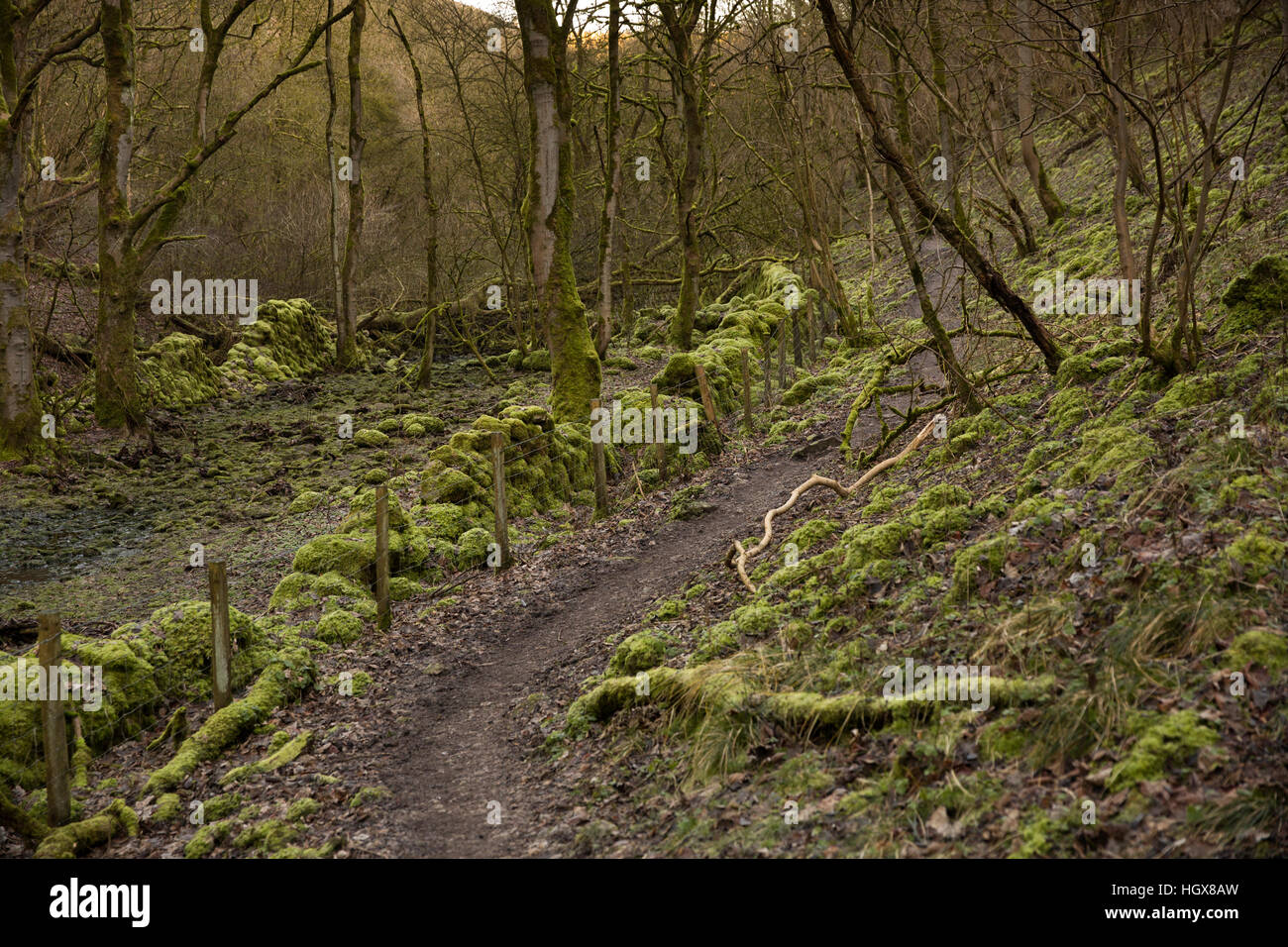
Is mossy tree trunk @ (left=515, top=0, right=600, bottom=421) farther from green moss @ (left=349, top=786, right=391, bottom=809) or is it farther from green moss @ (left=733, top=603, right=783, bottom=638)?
green moss @ (left=349, top=786, right=391, bottom=809)

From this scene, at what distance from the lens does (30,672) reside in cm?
687

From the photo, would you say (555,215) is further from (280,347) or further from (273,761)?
(280,347)

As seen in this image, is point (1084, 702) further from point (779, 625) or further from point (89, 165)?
point (89, 165)

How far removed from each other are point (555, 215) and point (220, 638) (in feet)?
31.8

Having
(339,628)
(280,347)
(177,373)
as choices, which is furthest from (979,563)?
(280,347)

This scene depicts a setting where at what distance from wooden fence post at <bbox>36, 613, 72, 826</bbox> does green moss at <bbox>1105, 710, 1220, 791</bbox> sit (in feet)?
21.3

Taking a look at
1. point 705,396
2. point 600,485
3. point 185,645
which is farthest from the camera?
point 705,396

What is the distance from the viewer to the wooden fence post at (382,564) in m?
9.59

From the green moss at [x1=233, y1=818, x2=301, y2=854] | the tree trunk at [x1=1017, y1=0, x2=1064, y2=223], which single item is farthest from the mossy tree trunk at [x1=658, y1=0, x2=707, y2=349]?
the green moss at [x1=233, y1=818, x2=301, y2=854]

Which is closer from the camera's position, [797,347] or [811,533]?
[811,533]

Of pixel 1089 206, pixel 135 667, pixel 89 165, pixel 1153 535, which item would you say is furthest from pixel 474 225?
pixel 1153 535

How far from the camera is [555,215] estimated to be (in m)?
15.3

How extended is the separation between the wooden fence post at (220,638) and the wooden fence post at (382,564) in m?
1.97

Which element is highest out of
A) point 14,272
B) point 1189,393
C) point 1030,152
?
point 1030,152
